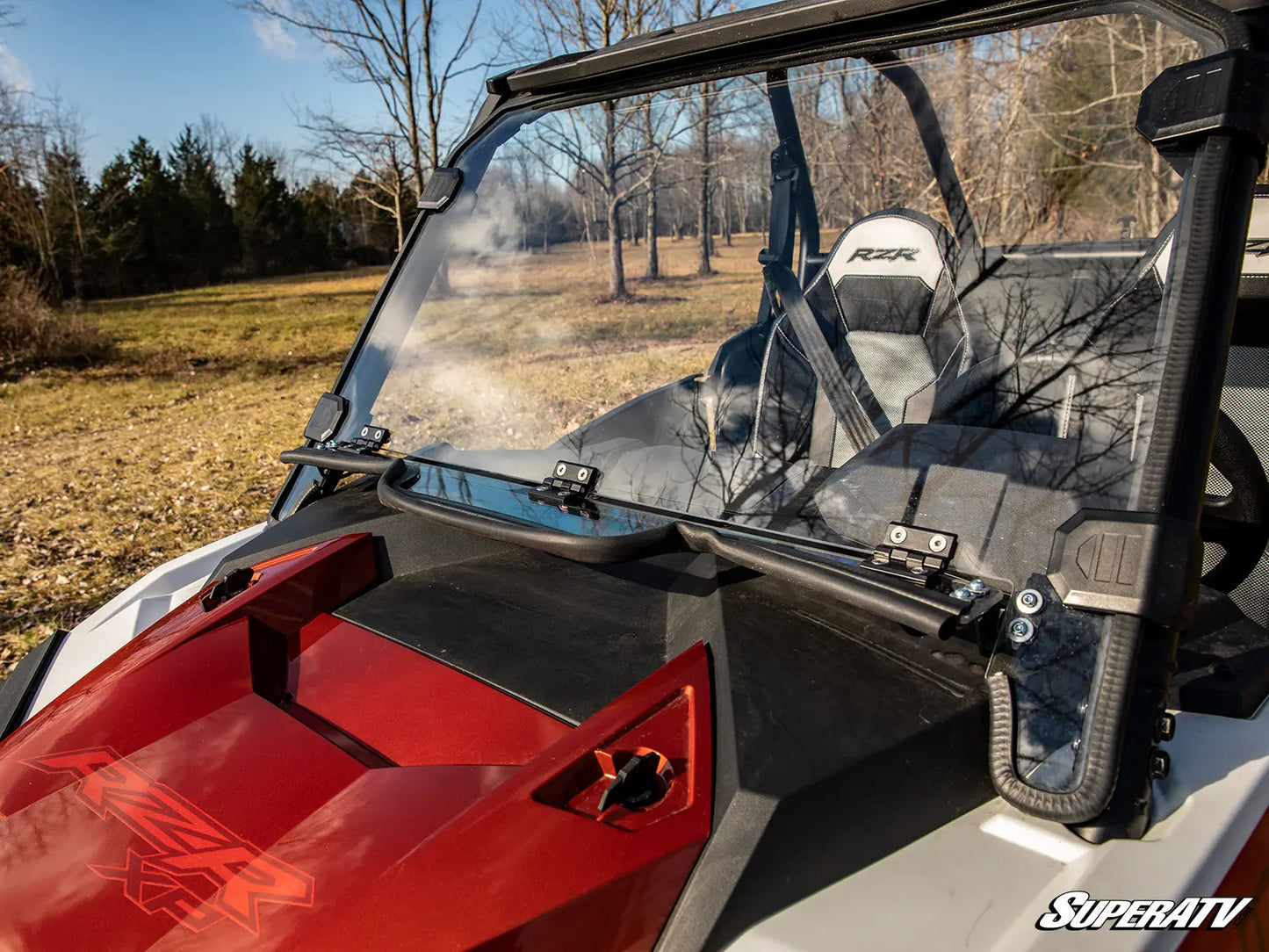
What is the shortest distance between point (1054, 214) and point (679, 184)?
712 millimetres

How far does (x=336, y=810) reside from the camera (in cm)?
109

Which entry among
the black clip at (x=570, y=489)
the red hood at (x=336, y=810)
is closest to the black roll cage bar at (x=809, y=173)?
the black clip at (x=570, y=489)

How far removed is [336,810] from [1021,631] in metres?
0.85

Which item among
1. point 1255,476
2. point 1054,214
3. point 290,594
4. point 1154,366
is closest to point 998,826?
point 1154,366

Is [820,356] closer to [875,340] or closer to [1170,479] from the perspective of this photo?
[875,340]

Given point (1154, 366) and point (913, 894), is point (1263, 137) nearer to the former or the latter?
point (1154, 366)

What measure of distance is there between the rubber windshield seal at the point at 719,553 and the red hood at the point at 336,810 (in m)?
0.17

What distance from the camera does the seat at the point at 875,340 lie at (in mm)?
1529

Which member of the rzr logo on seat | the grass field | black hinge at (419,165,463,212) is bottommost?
the grass field

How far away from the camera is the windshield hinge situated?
1211 mm

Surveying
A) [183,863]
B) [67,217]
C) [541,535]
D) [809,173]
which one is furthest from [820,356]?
[67,217]

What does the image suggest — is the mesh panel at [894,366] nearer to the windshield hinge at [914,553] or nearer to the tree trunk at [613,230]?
the windshield hinge at [914,553]

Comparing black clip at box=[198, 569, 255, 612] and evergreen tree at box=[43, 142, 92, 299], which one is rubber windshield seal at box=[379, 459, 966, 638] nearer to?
black clip at box=[198, 569, 255, 612]

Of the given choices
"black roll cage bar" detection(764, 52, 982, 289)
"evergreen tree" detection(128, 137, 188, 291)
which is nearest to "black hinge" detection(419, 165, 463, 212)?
"black roll cage bar" detection(764, 52, 982, 289)
